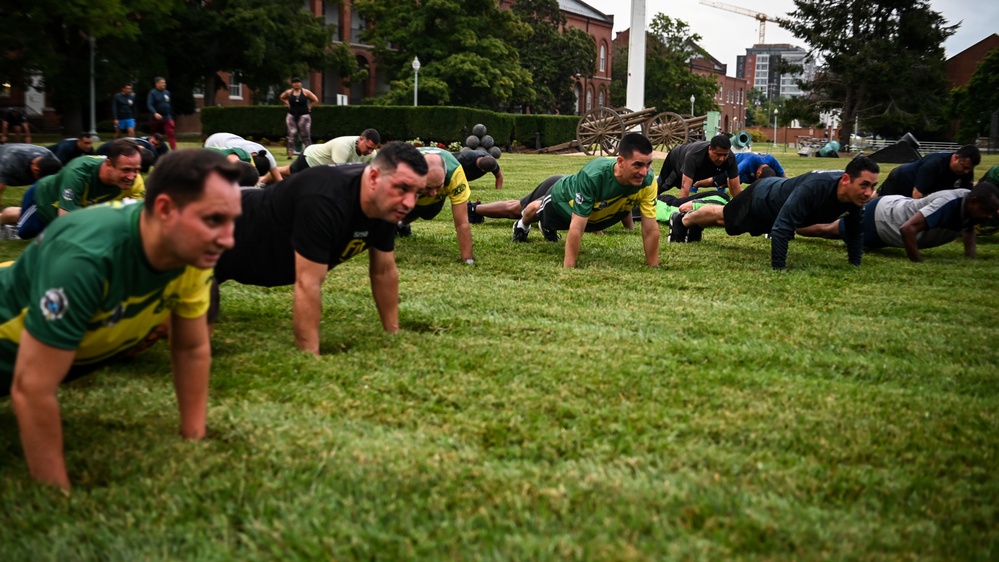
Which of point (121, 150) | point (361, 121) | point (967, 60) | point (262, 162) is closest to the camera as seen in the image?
point (121, 150)

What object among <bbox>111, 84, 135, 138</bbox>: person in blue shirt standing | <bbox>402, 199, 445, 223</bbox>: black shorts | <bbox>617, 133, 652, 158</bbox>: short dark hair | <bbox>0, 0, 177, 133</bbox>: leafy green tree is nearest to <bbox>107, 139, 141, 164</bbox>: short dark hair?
<bbox>402, 199, 445, 223</bbox>: black shorts

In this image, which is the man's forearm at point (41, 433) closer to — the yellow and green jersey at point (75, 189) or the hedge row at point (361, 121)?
the yellow and green jersey at point (75, 189)

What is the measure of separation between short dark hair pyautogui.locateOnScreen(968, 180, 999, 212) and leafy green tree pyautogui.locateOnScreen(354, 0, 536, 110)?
38.9 meters

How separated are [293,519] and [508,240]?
7523 millimetres

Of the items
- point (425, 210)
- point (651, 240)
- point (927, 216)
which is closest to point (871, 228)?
point (927, 216)

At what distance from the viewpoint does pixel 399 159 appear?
188 inches

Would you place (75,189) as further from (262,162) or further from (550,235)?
(550,235)

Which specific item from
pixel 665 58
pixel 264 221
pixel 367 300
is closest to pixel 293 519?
pixel 264 221

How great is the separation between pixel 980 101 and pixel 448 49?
109 ft

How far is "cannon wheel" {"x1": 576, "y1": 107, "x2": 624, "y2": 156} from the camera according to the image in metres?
29.6

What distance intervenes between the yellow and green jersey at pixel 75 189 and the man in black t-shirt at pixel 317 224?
2.89 meters

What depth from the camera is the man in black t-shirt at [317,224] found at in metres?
4.80

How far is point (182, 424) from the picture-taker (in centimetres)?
360

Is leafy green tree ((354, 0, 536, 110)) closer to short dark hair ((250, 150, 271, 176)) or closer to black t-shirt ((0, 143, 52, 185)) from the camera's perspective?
short dark hair ((250, 150, 271, 176))
